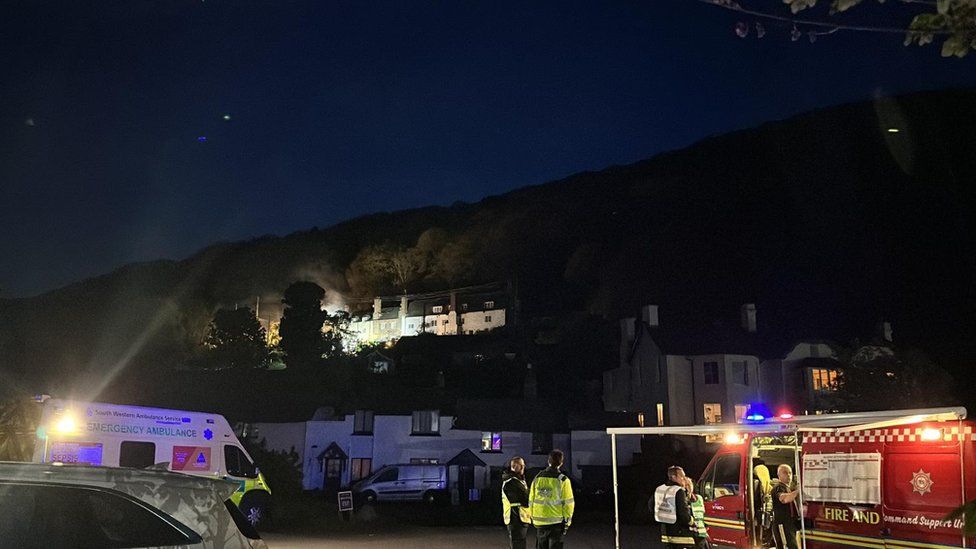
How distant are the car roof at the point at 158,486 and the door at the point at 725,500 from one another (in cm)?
974

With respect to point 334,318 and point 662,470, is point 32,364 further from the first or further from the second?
point 662,470

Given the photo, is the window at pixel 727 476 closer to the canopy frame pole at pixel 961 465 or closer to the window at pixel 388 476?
the canopy frame pole at pixel 961 465

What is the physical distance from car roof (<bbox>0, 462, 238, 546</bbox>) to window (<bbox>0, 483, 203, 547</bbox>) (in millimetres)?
43

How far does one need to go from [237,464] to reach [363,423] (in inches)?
970

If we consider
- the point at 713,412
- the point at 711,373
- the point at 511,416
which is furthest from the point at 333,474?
the point at 711,373

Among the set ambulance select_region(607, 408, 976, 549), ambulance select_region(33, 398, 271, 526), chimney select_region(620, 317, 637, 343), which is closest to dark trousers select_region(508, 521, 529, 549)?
ambulance select_region(607, 408, 976, 549)

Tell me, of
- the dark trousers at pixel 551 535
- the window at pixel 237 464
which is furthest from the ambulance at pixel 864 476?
the window at pixel 237 464

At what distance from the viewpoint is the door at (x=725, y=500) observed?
1273 centimetres

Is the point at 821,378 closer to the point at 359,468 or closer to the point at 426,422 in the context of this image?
the point at 426,422

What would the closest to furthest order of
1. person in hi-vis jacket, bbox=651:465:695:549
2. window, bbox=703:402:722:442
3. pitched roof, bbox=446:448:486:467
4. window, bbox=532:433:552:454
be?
person in hi-vis jacket, bbox=651:465:695:549 → pitched roof, bbox=446:448:486:467 → window, bbox=532:433:552:454 → window, bbox=703:402:722:442

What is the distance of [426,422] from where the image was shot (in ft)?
145

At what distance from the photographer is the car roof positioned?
462 centimetres

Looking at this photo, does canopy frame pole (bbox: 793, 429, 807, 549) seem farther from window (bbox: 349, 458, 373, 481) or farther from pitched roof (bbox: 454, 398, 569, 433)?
window (bbox: 349, 458, 373, 481)

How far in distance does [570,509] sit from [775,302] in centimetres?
9023
